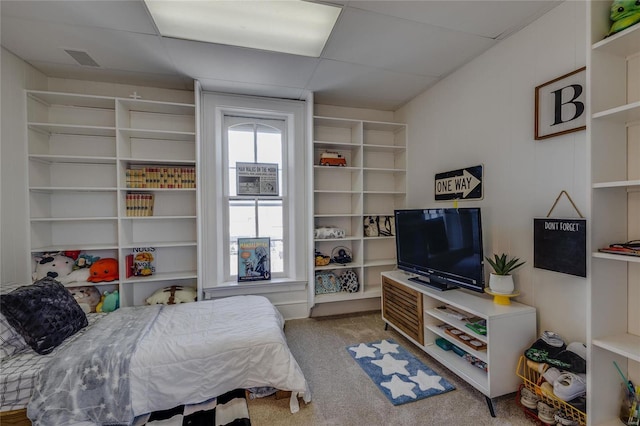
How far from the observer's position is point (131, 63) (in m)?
2.34

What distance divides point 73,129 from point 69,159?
0.31m

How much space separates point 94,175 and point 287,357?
8.70 ft

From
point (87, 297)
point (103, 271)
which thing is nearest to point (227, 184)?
point (103, 271)

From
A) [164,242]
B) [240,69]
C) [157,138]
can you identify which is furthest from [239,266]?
[240,69]

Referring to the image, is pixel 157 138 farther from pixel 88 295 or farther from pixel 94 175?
pixel 88 295

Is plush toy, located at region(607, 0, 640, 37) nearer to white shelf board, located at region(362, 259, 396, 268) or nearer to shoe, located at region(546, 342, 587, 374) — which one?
shoe, located at region(546, 342, 587, 374)

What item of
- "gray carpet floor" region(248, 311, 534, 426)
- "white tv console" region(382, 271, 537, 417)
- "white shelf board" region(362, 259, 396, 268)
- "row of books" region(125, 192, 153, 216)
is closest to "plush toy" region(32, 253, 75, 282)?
"row of books" region(125, 192, 153, 216)

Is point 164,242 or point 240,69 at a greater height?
point 240,69

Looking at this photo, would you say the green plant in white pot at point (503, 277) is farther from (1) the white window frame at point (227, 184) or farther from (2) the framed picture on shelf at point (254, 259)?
(2) the framed picture on shelf at point (254, 259)

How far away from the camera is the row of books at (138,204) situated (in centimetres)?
266

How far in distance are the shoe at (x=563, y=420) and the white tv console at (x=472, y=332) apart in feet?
0.84

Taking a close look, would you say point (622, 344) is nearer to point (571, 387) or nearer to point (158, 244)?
point (571, 387)

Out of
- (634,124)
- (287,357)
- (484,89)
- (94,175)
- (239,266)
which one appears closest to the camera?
(634,124)

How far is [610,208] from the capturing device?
4.27 feet
